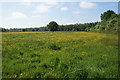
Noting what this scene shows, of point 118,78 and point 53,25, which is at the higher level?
point 53,25

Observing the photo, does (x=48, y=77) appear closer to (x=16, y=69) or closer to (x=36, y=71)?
(x=36, y=71)

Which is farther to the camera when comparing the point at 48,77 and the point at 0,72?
the point at 0,72

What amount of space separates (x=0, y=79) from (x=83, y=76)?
342 cm

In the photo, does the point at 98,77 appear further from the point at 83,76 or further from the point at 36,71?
the point at 36,71

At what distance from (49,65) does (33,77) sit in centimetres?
107

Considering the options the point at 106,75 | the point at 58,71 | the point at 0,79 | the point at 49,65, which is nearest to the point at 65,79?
the point at 58,71

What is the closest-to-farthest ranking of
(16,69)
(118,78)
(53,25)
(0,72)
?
(118,78)
(0,72)
(16,69)
(53,25)

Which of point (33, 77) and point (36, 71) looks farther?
point (36, 71)

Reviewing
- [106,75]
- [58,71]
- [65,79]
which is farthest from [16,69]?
[106,75]

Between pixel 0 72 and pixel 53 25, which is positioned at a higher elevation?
pixel 53 25

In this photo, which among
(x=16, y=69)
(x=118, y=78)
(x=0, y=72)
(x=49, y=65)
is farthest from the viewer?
(x=49, y=65)

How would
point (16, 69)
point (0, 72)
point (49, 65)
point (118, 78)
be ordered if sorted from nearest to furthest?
point (118, 78), point (0, 72), point (16, 69), point (49, 65)

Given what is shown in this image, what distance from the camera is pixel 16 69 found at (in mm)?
3506

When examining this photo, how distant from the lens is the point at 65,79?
2887 millimetres
